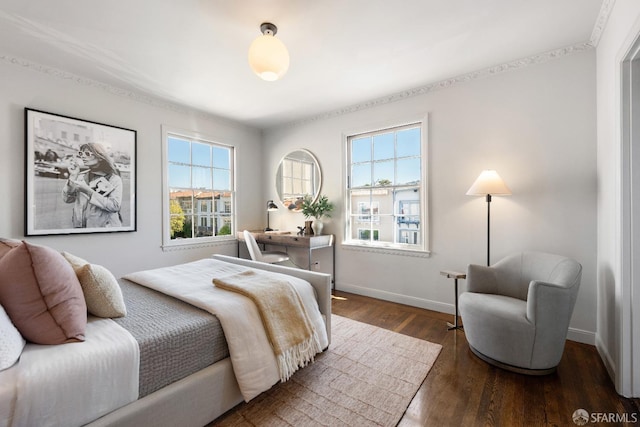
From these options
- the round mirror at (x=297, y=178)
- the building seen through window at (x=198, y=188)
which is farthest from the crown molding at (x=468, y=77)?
the building seen through window at (x=198, y=188)

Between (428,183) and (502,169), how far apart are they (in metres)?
0.71

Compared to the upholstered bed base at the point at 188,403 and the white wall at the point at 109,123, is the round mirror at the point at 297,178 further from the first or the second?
the upholstered bed base at the point at 188,403

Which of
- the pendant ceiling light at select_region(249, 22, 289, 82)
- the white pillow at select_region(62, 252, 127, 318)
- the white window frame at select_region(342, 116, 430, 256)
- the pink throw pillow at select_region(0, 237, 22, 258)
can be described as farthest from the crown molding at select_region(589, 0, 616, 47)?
the pink throw pillow at select_region(0, 237, 22, 258)

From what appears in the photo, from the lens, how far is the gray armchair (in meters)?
1.82

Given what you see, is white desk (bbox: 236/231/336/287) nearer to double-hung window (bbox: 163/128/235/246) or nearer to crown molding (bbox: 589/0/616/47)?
double-hung window (bbox: 163/128/235/246)

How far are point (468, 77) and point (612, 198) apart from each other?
1702 millimetres

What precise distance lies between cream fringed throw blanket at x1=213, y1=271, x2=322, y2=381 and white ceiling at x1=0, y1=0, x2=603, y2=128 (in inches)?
73.3

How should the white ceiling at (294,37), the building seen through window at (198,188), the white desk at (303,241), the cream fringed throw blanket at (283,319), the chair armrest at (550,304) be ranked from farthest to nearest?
the building seen through window at (198,188)
the white desk at (303,241)
the white ceiling at (294,37)
the chair armrest at (550,304)
the cream fringed throw blanket at (283,319)

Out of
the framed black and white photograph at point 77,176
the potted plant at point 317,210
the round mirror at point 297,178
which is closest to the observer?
the framed black and white photograph at point 77,176

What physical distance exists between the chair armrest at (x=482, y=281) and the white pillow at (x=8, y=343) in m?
2.77

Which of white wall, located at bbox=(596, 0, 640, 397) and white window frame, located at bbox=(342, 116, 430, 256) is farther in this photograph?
white window frame, located at bbox=(342, 116, 430, 256)

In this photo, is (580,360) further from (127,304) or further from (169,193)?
(169,193)

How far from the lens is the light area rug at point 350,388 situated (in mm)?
1538

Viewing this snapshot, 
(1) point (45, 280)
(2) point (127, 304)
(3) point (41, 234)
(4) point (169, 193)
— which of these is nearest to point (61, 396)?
(1) point (45, 280)
